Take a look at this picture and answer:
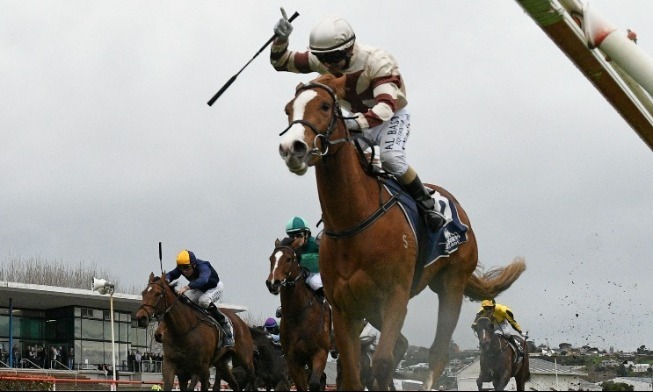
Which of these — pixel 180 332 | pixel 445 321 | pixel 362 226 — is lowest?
pixel 445 321

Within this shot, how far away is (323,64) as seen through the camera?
8.85m

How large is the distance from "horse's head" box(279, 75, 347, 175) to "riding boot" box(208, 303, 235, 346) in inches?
452

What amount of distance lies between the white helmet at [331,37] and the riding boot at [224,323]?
11.1 meters

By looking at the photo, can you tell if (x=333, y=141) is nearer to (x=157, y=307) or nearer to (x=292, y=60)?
(x=292, y=60)

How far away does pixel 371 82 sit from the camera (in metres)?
8.75

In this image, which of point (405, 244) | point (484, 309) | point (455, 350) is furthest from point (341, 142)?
point (484, 309)

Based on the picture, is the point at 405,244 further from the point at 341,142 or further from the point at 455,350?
the point at 455,350

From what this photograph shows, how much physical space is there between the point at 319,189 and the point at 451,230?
1.88 meters

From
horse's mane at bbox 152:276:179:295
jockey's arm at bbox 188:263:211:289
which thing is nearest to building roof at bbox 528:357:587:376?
jockey's arm at bbox 188:263:211:289

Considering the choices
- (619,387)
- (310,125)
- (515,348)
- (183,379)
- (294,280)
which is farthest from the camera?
(515,348)

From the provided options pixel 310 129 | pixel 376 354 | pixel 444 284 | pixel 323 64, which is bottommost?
pixel 376 354

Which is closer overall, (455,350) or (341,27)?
(341,27)

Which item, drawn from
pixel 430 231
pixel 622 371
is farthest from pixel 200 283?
pixel 430 231

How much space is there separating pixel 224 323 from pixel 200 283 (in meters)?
1.11
